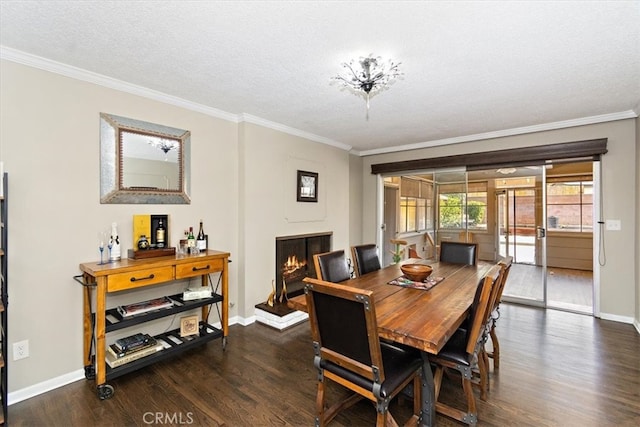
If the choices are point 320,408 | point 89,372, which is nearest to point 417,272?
point 320,408

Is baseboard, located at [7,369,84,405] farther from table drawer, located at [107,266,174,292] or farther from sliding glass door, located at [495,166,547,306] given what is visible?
sliding glass door, located at [495,166,547,306]

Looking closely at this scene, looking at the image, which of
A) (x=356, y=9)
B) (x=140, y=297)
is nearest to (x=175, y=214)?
(x=140, y=297)

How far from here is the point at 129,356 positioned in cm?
237

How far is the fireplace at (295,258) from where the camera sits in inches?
159

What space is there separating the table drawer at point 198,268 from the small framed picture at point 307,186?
5.67 ft

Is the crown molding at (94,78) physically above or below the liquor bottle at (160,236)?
above

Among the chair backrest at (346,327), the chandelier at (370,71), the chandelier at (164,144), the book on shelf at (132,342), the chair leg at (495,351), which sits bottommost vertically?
the chair leg at (495,351)

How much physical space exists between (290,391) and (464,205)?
13.0 ft

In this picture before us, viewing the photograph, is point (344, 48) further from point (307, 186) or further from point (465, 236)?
point (465, 236)

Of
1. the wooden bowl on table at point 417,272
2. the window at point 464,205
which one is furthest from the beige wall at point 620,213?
the wooden bowl on table at point 417,272

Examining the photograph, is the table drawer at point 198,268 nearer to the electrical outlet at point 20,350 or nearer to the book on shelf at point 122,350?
the book on shelf at point 122,350

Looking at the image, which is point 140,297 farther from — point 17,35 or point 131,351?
point 17,35

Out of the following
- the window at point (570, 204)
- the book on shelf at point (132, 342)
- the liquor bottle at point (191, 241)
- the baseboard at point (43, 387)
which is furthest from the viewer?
the window at point (570, 204)

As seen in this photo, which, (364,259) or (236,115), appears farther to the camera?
(236,115)
